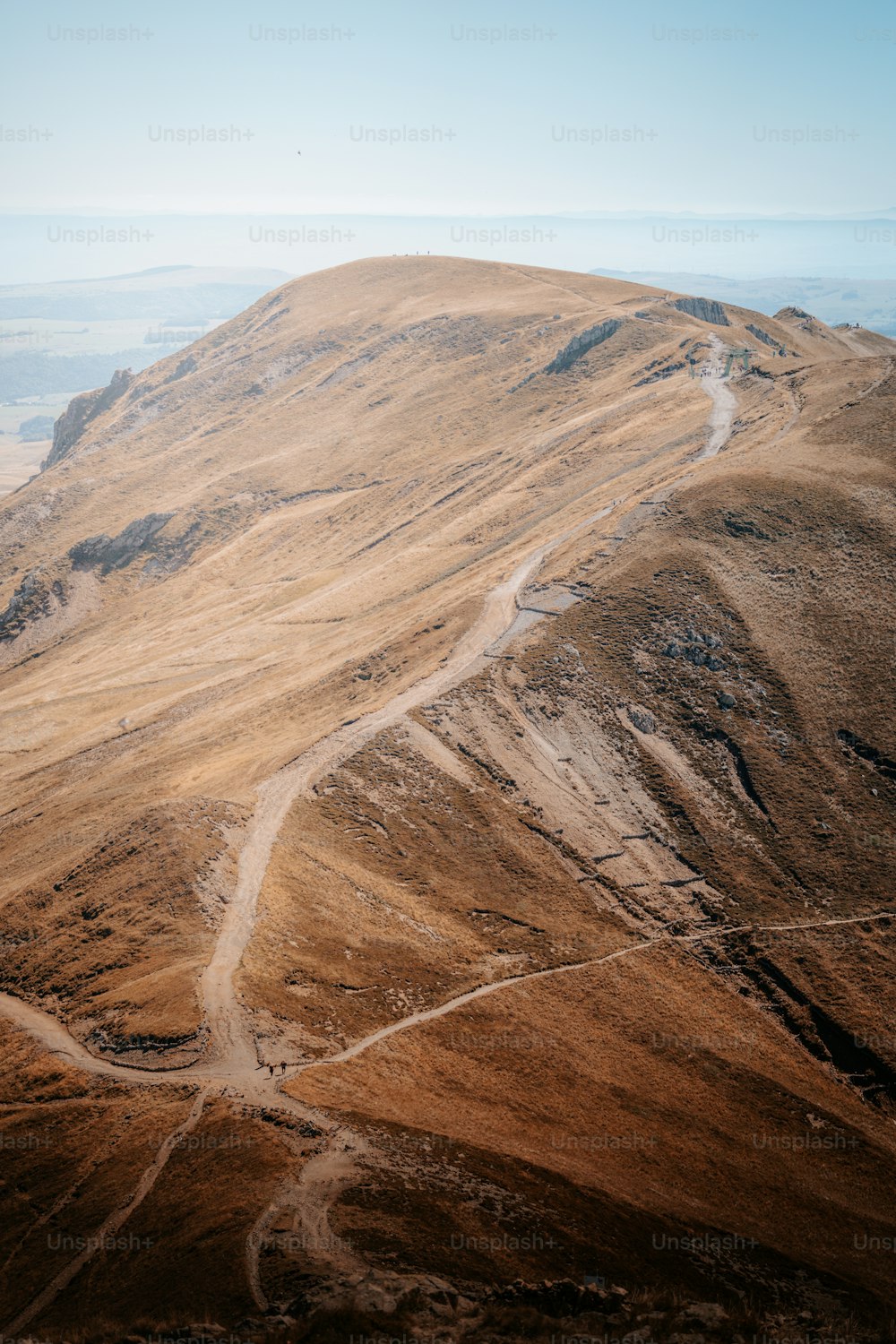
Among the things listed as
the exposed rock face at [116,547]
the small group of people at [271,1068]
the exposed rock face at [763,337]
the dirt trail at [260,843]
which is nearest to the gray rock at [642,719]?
the dirt trail at [260,843]

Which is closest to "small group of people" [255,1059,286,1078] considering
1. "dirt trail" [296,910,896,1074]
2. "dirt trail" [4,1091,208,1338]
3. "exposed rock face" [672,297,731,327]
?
"dirt trail" [296,910,896,1074]

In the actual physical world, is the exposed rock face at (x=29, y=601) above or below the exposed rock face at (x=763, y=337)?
below

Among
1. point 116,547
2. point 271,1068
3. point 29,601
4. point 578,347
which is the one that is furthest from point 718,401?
point 29,601

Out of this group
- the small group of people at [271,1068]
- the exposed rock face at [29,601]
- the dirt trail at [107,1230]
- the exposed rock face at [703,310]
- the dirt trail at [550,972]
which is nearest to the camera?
the dirt trail at [107,1230]

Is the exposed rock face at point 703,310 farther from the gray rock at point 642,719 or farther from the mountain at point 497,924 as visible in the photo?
the gray rock at point 642,719

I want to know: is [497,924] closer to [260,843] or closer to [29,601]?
[260,843]

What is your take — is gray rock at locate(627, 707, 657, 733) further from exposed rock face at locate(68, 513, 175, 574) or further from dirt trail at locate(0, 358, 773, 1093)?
exposed rock face at locate(68, 513, 175, 574)
